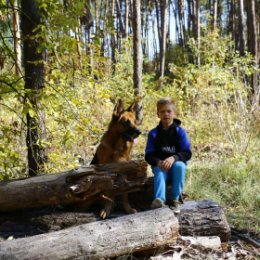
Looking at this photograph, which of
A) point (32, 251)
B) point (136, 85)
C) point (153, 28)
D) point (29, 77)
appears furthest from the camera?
point (153, 28)

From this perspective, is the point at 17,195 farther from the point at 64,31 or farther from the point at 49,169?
the point at 64,31

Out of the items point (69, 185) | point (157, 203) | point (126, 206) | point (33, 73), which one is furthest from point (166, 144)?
point (33, 73)

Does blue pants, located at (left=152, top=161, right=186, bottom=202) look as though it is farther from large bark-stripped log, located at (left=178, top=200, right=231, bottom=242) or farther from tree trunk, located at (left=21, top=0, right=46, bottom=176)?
tree trunk, located at (left=21, top=0, right=46, bottom=176)

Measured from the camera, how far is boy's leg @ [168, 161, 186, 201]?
13.8 feet

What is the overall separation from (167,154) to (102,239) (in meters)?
1.34

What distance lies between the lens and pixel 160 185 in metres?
4.19

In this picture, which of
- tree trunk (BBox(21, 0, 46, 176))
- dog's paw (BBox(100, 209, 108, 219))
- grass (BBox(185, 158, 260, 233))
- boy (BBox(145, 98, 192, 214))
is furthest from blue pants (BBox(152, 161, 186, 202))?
tree trunk (BBox(21, 0, 46, 176))

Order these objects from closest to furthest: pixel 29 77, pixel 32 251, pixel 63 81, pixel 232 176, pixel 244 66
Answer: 1. pixel 32 251
2. pixel 29 77
3. pixel 63 81
4. pixel 232 176
5. pixel 244 66

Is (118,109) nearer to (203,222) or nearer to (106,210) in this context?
(106,210)

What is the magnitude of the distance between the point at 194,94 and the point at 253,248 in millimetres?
5850

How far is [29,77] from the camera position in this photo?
520 centimetres

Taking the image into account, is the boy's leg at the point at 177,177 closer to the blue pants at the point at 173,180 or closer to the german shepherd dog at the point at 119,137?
the blue pants at the point at 173,180

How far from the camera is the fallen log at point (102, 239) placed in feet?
10.8

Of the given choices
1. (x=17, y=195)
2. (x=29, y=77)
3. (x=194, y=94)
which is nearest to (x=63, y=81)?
(x=29, y=77)
